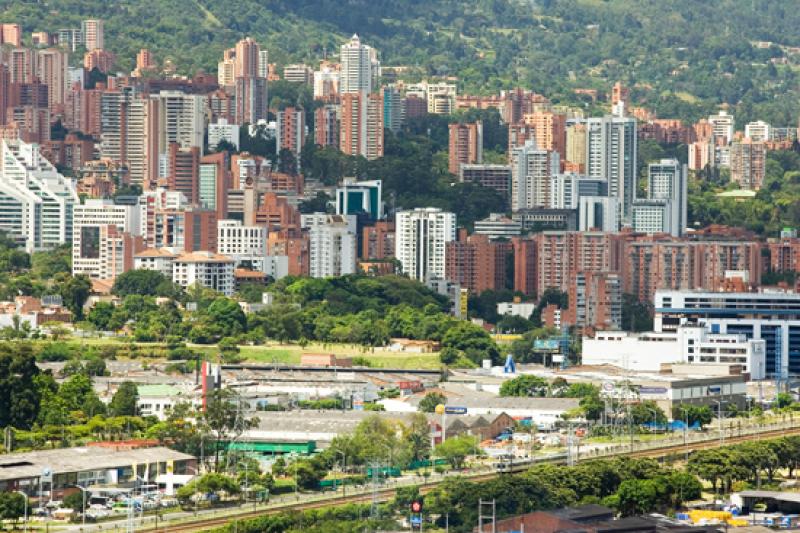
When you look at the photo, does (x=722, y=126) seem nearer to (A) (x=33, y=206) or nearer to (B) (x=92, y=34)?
(B) (x=92, y=34)

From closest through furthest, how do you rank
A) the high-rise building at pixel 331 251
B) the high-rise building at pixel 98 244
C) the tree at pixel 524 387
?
Result: the tree at pixel 524 387 → the high-rise building at pixel 98 244 → the high-rise building at pixel 331 251

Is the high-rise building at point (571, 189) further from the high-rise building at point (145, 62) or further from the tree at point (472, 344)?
the tree at point (472, 344)

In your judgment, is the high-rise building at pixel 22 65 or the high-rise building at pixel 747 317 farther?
the high-rise building at pixel 22 65

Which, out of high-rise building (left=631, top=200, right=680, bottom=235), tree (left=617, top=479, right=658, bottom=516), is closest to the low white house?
high-rise building (left=631, top=200, right=680, bottom=235)

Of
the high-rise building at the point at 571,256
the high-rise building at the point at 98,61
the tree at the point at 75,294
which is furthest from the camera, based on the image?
the high-rise building at the point at 98,61

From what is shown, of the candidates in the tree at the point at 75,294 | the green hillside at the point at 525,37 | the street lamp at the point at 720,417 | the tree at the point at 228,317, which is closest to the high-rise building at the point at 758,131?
the green hillside at the point at 525,37
